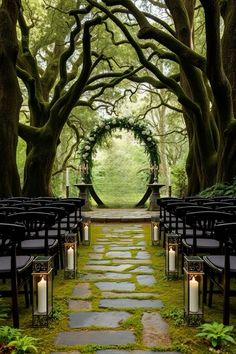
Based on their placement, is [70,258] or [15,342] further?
[70,258]

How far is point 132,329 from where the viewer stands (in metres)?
2.92

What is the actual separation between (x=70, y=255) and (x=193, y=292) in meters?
1.76

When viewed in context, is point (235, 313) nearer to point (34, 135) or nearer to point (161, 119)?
point (34, 135)

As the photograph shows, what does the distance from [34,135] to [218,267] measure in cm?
847

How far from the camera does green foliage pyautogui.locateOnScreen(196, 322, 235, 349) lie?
2531mm

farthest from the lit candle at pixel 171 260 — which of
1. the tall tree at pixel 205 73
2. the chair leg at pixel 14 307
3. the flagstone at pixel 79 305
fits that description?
the tall tree at pixel 205 73

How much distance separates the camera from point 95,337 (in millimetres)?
2760

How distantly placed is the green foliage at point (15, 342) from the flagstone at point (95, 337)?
21 centimetres

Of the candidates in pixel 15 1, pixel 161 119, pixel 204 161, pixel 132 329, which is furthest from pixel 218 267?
pixel 161 119

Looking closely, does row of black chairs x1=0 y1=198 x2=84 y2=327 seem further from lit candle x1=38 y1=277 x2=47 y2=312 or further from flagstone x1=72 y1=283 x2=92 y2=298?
flagstone x1=72 y1=283 x2=92 y2=298

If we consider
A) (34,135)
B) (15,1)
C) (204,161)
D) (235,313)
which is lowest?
(235,313)

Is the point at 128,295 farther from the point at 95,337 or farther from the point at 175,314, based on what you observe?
the point at 95,337

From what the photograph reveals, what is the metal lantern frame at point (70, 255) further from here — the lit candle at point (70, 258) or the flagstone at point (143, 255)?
the flagstone at point (143, 255)

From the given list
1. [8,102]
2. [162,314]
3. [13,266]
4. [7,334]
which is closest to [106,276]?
[162,314]
